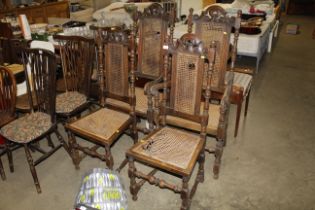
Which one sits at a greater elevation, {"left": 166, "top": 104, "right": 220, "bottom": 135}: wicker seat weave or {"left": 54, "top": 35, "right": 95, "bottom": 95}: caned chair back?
{"left": 54, "top": 35, "right": 95, "bottom": 95}: caned chair back

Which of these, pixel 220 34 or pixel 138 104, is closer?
pixel 220 34

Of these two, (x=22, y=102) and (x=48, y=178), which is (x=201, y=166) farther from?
(x=22, y=102)

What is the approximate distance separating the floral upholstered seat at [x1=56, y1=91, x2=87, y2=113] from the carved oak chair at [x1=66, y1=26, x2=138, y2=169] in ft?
0.66

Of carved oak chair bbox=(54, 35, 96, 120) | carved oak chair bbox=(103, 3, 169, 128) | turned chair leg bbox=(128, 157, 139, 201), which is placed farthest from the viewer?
carved oak chair bbox=(103, 3, 169, 128)

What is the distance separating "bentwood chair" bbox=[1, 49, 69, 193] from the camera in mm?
1980

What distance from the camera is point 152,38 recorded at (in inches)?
98.7

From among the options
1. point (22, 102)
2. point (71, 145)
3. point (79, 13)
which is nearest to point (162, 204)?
point (71, 145)

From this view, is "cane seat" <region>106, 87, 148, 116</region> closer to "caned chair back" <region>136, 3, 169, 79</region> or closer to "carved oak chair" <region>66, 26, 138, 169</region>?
"carved oak chair" <region>66, 26, 138, 169</region>

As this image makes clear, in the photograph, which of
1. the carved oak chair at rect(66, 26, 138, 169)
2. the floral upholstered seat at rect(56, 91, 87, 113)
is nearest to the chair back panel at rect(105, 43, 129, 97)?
the carved oak chair at rect(66, 26, 138, 169)

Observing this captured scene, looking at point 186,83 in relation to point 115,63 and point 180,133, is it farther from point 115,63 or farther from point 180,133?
point 115,63

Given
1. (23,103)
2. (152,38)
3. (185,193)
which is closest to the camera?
(185,193)

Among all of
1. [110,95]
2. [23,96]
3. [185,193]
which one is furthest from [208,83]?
[23,96]

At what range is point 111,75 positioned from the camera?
2223mm

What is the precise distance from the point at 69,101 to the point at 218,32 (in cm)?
139
